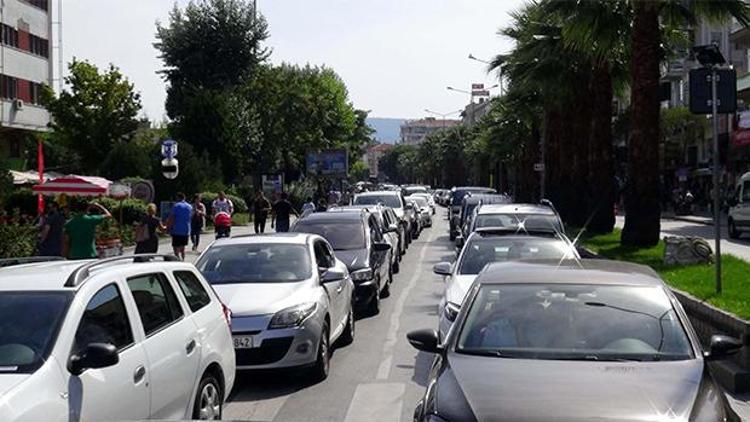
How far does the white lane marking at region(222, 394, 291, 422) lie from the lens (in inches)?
350

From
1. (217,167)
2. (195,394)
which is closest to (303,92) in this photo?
(217,167)

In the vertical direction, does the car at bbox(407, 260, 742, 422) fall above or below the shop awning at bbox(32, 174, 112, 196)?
below

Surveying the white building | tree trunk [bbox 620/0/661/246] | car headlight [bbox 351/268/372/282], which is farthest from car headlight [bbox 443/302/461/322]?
the white building

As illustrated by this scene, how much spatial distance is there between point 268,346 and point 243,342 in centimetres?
25

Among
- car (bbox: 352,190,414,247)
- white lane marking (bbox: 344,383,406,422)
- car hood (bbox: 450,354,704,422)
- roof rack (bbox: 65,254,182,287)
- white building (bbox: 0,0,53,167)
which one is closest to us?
car hood (bbox: 450,354,704,422)

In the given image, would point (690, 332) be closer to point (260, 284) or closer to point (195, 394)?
point (195, 394)

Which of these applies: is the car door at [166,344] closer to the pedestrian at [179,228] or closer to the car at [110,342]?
the car at [110,342]

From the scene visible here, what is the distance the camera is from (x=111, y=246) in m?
22.9

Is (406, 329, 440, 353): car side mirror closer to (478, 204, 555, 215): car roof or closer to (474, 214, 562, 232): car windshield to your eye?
(474, 214, 562, 232): car windshield

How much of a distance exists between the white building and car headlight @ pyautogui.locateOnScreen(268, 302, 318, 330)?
38121 mm

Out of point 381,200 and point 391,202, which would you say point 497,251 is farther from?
point 391,202

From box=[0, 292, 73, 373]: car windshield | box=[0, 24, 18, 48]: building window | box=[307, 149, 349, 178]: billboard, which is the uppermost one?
box=[0, 24, 18, 48]: building window

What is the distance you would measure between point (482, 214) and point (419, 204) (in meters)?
27.0

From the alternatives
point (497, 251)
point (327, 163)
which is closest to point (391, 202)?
point (497, 251)
